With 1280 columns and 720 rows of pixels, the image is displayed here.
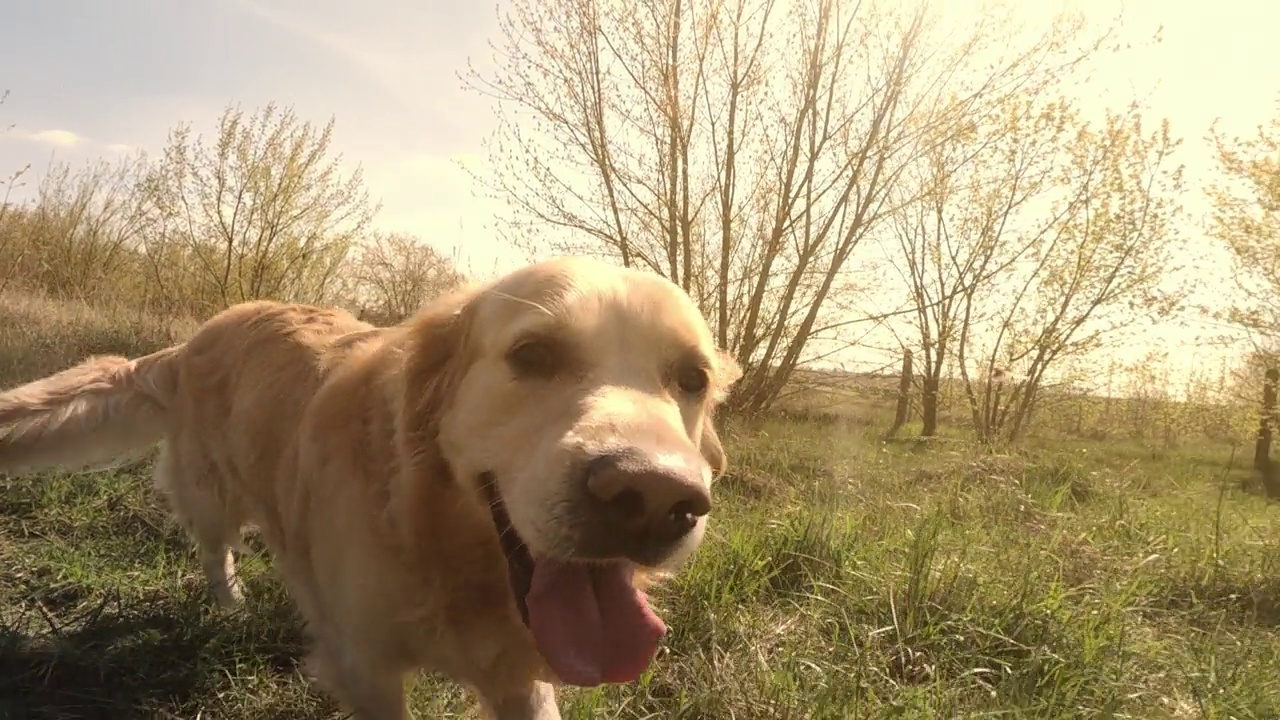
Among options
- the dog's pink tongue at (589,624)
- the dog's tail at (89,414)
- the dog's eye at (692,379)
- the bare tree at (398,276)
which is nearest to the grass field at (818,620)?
the dog's tail at (89,414)

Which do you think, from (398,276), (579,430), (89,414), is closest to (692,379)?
(579,430)

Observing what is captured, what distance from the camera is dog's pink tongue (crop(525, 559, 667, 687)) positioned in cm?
169

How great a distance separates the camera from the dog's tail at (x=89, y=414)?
304 centimetres

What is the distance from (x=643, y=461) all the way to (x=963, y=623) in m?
1.94

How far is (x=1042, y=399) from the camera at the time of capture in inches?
422

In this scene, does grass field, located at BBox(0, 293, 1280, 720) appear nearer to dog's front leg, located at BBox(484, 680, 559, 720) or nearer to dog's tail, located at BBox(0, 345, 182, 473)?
dog's front leg, located at BBox(484, 680, 559, 720)

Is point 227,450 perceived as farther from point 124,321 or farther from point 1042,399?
point 1042,399

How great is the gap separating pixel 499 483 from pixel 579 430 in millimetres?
334

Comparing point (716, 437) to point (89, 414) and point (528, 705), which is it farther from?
point (89, 414)

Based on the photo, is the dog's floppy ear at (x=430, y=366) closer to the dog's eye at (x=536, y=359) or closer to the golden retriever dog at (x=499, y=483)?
the golden retriever dog at (x=499, y=483)

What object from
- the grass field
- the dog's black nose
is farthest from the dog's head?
the grass field

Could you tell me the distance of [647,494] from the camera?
1.40 m

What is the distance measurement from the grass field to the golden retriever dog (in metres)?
0.37

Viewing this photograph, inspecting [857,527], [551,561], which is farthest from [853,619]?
[551,561]
